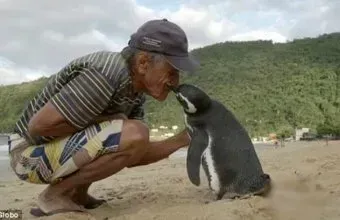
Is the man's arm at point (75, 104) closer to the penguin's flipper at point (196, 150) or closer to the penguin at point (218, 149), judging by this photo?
the penguin at point (218, 149)

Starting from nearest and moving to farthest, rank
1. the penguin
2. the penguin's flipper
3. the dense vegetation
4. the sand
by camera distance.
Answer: the sand, the penguin, the penguin's flipper, the dense vegetation

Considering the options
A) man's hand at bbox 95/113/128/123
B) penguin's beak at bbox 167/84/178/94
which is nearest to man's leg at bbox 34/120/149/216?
man's hand at bbox 95/113/128/123

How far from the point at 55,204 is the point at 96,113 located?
0.54 m

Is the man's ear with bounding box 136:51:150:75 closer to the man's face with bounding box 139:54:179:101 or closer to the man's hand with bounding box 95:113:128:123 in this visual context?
the man's face with bounding box 139:54:179:101

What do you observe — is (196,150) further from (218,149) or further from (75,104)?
(75,104)

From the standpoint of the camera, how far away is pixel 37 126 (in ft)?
8.73

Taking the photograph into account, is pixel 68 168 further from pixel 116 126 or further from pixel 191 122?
pixel 191 122

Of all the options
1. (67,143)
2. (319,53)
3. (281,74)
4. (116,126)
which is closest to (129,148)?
(116,126)

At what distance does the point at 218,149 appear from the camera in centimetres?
309

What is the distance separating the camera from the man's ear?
2711 millimetres

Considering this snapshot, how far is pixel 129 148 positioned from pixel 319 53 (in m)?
58.4

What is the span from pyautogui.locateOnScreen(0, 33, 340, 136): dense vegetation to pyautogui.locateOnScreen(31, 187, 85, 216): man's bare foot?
32.9m

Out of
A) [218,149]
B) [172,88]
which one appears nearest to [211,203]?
[218,149]

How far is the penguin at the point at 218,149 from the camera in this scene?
9.75 feet
